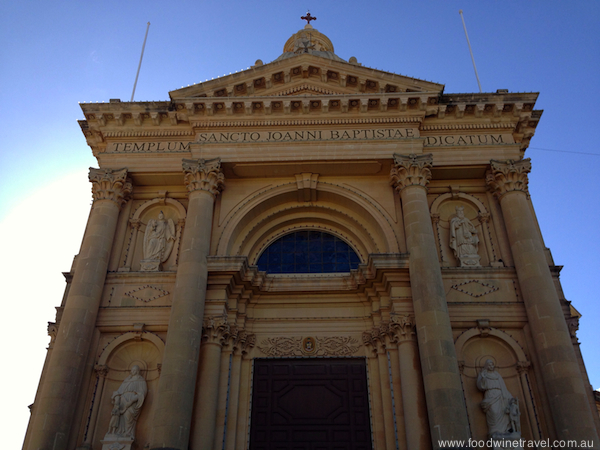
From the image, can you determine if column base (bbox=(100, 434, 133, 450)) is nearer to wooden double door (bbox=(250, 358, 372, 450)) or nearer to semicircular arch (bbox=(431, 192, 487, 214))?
wooden double door (bbox=(250, 358, 372, 450))

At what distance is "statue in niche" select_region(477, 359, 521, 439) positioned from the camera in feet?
42.0

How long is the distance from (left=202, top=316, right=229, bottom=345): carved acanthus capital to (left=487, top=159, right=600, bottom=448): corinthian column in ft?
28.8

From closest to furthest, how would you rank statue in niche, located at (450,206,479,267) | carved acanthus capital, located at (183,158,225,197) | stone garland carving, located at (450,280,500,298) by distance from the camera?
stone garland carving, located at (450,280,500,298)
statue in niche, located at (450,206,479,267)
carved acanthus capital, located at (183,158,225,197)

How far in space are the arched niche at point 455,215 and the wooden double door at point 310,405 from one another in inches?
178

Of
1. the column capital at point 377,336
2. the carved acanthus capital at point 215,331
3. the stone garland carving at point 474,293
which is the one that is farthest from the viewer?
the stone garland carving at point 474,293

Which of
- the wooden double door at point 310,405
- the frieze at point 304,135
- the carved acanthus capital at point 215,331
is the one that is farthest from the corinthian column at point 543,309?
the carved acanthus capital at point 215,331

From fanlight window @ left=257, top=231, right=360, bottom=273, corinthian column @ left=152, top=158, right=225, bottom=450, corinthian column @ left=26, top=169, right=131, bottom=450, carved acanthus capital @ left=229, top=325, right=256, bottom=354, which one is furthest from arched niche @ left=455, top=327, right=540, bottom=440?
corinthian column @ left=26, top=169, right=131, bottom=450

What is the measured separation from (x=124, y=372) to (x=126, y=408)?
54.2 inches

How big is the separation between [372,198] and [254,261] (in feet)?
15.2

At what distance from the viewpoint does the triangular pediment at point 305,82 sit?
17859mm

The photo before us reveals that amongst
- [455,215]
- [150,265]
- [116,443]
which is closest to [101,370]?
[116,443]

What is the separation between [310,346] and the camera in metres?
15.6

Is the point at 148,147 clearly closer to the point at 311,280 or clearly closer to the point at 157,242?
the point at 157,242

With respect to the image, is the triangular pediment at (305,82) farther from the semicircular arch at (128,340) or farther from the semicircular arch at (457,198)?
the semicircular arch at (128,340)
